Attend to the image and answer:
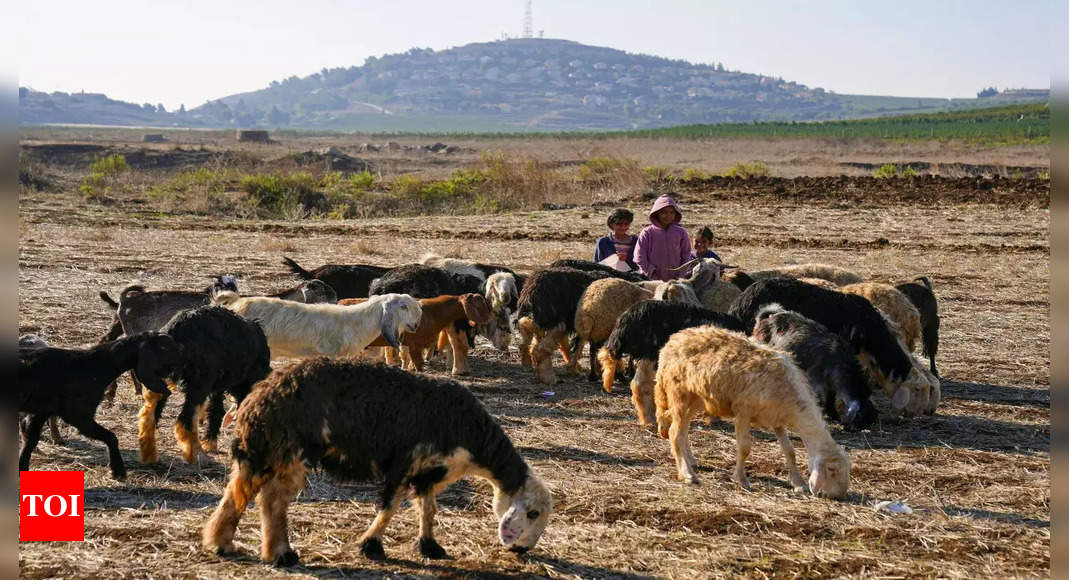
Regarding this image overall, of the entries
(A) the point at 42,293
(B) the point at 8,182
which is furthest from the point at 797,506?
(A) the point at 42,293

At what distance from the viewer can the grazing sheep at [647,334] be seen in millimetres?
10328

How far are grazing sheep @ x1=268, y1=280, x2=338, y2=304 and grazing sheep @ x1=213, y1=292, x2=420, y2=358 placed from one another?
1542 millimetres

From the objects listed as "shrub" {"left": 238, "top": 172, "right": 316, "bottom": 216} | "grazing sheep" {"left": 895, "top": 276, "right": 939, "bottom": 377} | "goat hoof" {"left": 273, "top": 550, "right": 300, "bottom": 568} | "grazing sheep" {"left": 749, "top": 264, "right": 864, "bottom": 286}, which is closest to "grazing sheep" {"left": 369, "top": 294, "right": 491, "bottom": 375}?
"grazing sheep" {"left": 749, "top": 264, "right": 864, "bottom": 286}

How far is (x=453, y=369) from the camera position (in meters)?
12.7

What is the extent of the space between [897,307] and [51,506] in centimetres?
900

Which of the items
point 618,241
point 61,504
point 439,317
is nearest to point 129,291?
point 439,317

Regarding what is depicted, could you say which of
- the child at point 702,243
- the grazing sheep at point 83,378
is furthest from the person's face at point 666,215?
the grazing sheep at point 83,378

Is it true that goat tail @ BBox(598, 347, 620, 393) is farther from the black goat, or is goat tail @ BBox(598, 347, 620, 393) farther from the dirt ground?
the black goat

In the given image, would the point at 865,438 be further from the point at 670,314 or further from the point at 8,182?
the point at 8,182

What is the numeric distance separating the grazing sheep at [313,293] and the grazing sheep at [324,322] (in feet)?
5.06

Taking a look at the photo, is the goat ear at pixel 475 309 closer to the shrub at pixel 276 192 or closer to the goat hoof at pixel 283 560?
the goat hoof at pixel 283 560

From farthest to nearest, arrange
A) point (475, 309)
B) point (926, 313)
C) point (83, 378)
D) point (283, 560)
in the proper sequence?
point (926, 313) < point (475, 309) < point (83, 378) < point (283, 560)

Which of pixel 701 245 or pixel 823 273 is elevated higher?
pixel 701 245

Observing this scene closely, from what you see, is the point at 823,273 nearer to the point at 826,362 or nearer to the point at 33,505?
the point at 826,362
